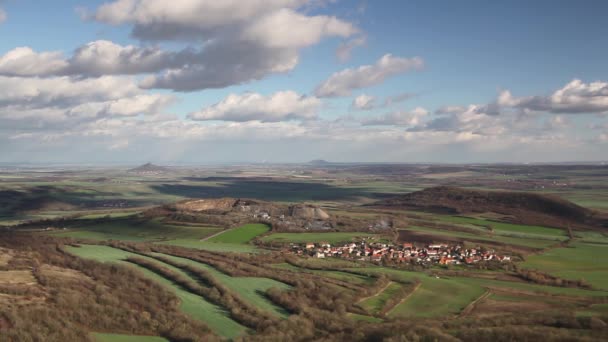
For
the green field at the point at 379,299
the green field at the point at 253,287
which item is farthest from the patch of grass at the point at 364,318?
the green field at the point at 253,287

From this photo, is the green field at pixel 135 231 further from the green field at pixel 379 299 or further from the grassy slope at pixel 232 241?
the green field at pixel 379 299

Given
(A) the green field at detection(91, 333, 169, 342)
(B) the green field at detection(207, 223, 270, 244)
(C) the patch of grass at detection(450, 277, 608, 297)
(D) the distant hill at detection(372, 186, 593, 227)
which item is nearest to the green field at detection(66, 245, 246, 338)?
(A) the green field at detection(91, 333, 169, 342)

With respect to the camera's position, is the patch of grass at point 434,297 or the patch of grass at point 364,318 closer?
the patch of grass at point 364,318

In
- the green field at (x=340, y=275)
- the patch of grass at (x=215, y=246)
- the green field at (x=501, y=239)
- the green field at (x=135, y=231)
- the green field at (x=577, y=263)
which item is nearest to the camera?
the green field at (x=340, y=275)

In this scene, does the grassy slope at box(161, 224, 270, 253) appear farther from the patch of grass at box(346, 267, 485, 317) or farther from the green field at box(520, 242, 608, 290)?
the green field at box(520, 242, 608, 290)

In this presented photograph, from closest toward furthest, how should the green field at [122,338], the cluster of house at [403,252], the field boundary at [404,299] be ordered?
the green field at [122,338] → the field boundary at [404,299] → the cluster of house at [403,252]

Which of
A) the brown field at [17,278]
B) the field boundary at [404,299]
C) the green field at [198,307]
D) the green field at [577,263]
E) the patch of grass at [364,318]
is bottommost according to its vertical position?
the green field at [577,263]

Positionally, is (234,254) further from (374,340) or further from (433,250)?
(374,340)

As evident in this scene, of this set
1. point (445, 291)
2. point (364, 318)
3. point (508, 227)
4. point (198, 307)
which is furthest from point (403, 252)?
point (508, 227)
